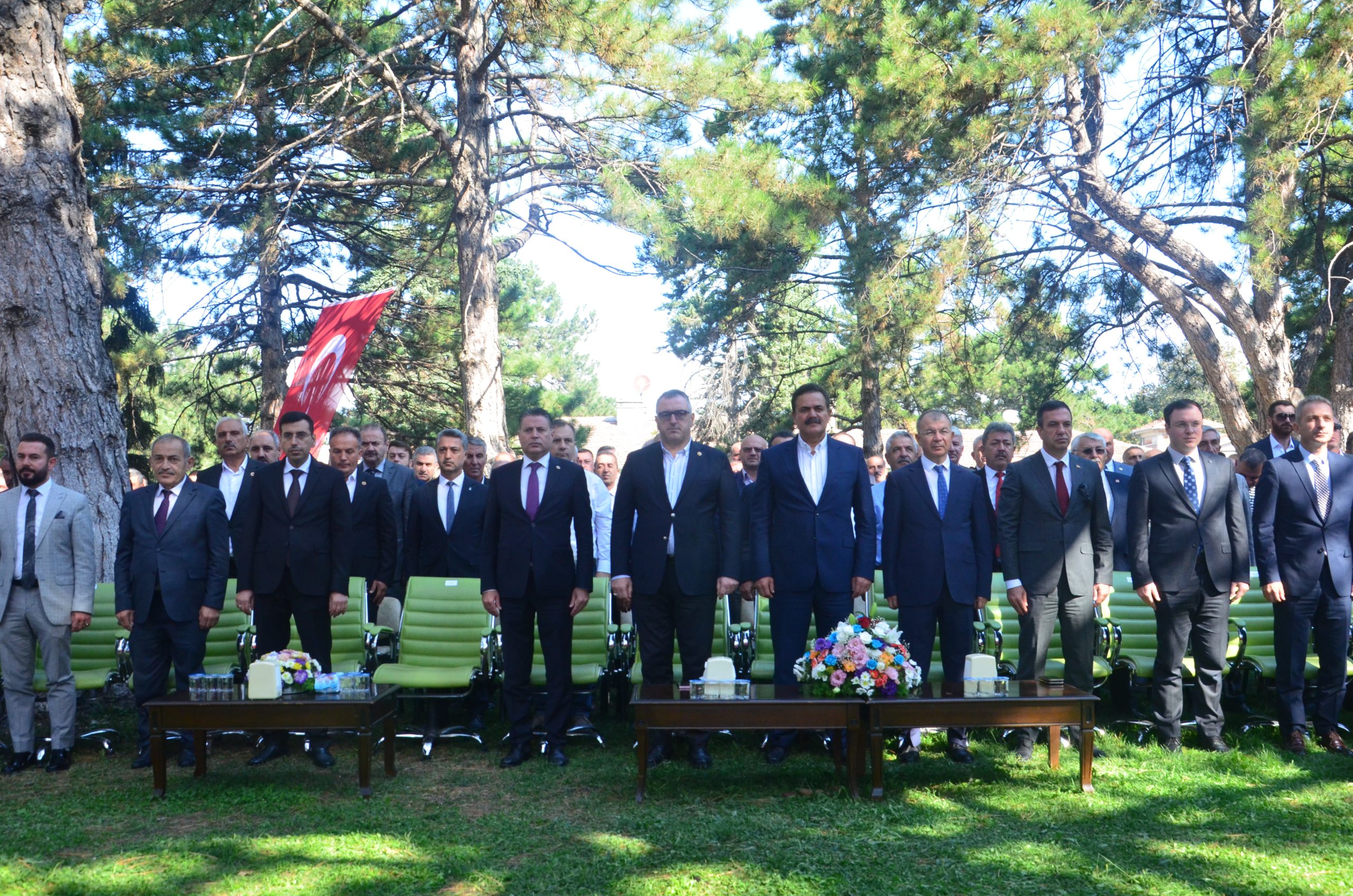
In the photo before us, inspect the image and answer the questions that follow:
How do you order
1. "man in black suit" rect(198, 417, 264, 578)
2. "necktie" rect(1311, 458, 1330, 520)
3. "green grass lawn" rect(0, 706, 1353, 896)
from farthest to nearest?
"man in black suit" rect(198, 417, 264, 578) → "necktie" rect(1311, 458, 1330, 520) → "green grass lawn" rect(0, 706, 1353, 896)

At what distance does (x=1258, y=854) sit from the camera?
4.01 meters

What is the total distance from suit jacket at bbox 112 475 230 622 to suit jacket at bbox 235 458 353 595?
138 millimetres

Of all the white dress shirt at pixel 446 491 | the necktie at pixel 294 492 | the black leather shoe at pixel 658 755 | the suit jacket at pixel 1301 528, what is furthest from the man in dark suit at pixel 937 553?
the necktie at pixel 294 492

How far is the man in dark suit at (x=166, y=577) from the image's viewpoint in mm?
5703

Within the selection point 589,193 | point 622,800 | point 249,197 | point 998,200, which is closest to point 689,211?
point 589,193

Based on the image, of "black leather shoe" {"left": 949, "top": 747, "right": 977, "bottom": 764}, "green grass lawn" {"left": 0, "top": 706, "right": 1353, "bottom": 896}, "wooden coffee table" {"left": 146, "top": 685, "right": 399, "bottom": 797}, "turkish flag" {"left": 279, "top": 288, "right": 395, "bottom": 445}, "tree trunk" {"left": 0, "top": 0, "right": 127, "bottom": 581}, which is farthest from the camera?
"turkish flag" {"left": 279, "top": 288, "right": 395, "bottom": 445}

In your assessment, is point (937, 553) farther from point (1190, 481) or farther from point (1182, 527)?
point (1190, 481)

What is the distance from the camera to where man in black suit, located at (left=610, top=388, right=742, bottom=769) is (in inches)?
215

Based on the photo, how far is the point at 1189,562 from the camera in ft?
18.3

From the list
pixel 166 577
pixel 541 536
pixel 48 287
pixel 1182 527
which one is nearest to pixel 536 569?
pixel 541 536

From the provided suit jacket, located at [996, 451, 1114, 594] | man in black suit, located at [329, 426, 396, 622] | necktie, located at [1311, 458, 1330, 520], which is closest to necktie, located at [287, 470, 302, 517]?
man in black suit, located at [329, 426, 396, 622]

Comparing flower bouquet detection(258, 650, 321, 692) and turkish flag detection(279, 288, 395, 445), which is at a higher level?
turkish flag detection(279, 288, 395, 445)

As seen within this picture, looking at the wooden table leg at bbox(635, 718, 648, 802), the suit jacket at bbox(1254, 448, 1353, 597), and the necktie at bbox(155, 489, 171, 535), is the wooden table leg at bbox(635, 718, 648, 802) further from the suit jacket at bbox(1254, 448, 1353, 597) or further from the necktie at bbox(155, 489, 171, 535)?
the suit jacket at bbox(1254, 448, 1353, 597)

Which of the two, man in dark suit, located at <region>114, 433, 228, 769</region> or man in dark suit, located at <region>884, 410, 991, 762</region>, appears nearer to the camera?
man in dark suit, located at <region>884, 410, 991, 762</region>
